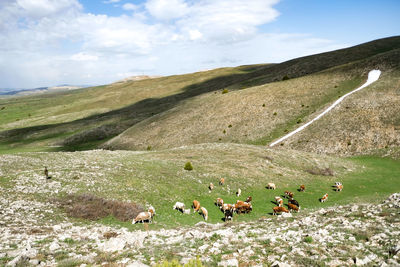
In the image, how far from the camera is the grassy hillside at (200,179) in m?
22.3

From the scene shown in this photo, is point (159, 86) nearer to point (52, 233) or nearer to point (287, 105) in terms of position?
point (287, 105)

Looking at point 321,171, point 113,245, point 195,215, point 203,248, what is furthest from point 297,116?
point 113,245

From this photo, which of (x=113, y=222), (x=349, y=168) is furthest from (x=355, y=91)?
(x=113, y=222)

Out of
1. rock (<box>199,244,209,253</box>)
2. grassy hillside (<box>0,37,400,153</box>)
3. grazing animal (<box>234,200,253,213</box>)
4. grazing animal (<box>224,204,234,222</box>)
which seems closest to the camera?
rock (<box>199,244,209,253</box>)

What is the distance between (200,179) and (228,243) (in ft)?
57.1

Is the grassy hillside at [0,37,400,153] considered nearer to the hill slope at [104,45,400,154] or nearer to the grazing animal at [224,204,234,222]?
the hill slope at [104,45,400,154]

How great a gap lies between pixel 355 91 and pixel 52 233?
250ft

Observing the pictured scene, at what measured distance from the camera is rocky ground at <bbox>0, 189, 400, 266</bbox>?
10617 millimetres

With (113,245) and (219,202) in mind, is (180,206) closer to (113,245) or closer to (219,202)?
(219,202)

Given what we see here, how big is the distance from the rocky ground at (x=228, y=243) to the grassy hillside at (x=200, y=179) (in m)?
3.59

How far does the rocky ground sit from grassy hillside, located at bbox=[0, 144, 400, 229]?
3.59 meters

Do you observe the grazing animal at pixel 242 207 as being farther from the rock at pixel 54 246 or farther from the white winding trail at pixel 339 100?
the white winding trail at pixel 339 100

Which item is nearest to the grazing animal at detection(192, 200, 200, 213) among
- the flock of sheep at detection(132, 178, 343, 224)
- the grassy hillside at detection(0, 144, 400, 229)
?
the flock of sheep at detection(132, 178, 343, 224)

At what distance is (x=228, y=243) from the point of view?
12.9 metres
